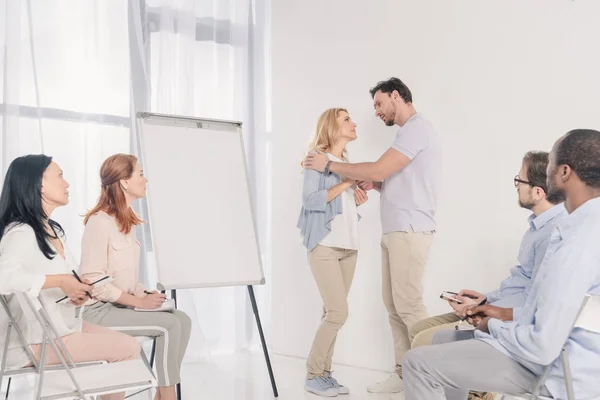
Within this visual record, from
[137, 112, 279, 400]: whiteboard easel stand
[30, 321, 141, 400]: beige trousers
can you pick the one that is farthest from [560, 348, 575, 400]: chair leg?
[137, 112, 279, 400]: whiteboard easel stand

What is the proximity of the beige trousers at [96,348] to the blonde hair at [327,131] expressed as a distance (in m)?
1.63

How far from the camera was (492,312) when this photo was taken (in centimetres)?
243

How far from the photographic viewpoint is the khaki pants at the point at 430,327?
111 inches

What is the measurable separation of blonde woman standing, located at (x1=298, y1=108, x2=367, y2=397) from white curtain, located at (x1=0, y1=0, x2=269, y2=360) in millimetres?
904

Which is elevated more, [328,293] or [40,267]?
[40,267]

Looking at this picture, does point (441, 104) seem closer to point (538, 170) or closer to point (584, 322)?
point (538, 170)

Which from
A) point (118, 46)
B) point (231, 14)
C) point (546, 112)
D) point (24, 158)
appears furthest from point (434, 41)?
point (24, 158)

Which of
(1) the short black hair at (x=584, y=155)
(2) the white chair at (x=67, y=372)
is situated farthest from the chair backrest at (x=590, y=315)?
(2) the white chair at (x=67, y=372)

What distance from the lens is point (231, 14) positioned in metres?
4.83

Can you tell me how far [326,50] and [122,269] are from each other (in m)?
2.26

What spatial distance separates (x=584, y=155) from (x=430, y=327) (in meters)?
1.26

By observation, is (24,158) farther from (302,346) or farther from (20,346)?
(302,346)

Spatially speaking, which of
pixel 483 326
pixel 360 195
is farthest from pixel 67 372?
pixel 360 195

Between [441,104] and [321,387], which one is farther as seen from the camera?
[441,104]
